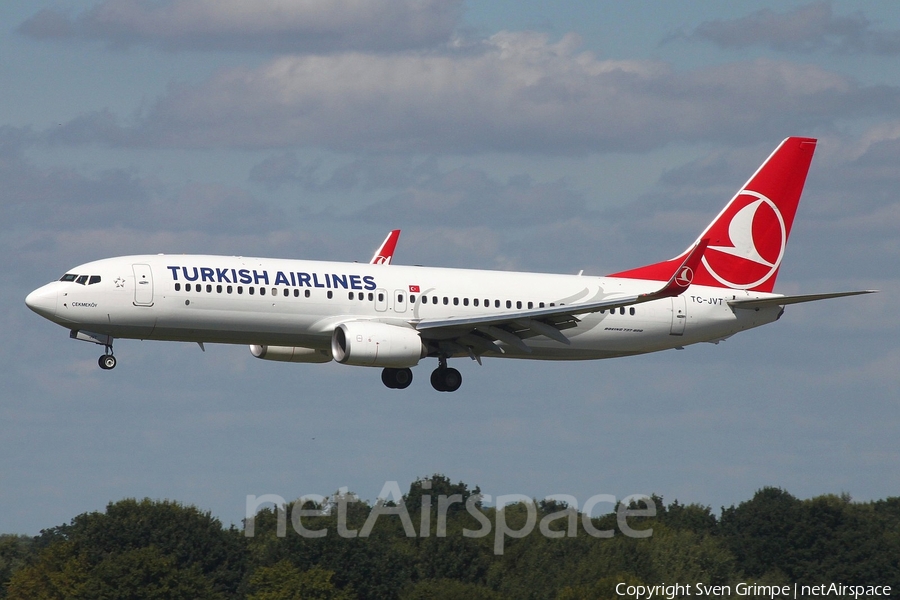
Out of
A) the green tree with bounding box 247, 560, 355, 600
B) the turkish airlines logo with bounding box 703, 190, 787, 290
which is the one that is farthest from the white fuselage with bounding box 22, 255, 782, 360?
the green tree with bounding box 247, 560, 355, 600

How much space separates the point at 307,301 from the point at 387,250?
1146cm

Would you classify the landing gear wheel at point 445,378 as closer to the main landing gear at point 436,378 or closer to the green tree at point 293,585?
the main landing gear at point 436,378

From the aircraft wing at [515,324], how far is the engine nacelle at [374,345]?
0.95 m

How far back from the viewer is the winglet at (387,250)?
239 ft

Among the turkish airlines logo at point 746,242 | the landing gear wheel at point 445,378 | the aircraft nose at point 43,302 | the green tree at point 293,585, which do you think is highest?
the turkish airlines logo at point 746,242

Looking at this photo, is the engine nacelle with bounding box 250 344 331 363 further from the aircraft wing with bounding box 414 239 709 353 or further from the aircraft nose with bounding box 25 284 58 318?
the aircraft nose with bounding box 25 284 58 318

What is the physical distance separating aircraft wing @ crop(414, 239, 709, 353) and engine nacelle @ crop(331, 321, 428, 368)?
0.95m

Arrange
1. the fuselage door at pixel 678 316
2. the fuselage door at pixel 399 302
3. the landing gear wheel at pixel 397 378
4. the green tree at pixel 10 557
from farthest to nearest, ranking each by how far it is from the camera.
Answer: the green tree at pixel 10 557 → the fuselage door at pixel 678 316 → the landing gear wheel at pixel 397 378 → the fuselage door at pixel 399 302

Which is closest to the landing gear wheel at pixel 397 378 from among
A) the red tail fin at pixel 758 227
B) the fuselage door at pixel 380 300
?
the fuselage door at pixel 380 300

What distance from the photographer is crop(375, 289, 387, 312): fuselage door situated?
6344cm

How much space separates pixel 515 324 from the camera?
63.8 m

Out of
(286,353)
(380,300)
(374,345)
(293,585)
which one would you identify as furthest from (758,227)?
(293,585)

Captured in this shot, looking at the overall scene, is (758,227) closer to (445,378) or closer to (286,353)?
(445,378)

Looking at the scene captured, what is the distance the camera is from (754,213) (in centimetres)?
7338
